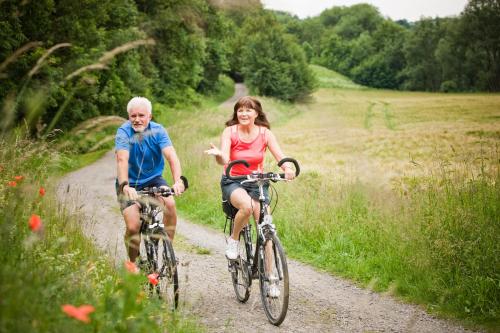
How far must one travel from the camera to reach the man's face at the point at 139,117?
4820mm

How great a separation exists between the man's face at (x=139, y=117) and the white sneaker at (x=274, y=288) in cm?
206

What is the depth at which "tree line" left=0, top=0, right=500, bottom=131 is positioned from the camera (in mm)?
8641

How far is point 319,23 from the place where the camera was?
10444 centimetres

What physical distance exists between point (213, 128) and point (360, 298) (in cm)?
1957

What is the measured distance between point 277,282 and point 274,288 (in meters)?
0.10

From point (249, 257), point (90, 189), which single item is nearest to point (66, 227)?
point (249, 257)

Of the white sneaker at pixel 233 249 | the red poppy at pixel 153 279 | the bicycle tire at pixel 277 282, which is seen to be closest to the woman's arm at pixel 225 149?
the white sneaker at pixel 233 249

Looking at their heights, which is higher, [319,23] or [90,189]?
[319,23]

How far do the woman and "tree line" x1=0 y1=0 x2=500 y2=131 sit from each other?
1139mm

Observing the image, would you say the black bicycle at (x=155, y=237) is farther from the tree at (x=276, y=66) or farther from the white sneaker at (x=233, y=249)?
the tree at (x=276, y=66)

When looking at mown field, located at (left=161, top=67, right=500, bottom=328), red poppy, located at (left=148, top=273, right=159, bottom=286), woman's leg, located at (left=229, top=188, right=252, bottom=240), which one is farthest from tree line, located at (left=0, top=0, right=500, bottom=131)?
mown field, located at (left=161, top=67, right=500, bottom=328)

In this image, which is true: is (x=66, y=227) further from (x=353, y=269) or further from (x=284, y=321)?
(x=353, y=269)

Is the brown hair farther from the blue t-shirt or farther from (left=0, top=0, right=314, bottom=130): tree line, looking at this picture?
(left=0, top=0, right=314, bottom=130): tree line

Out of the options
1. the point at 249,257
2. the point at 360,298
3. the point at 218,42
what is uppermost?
the point at 218,42
